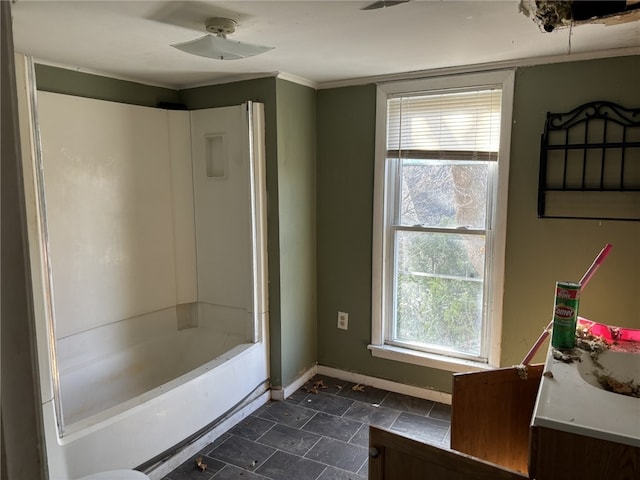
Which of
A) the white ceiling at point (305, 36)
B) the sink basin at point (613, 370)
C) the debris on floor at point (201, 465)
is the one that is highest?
the white ceiling at point (305, 36)

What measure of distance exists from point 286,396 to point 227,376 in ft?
1.85

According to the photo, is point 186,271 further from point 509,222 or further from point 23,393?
point 23,393

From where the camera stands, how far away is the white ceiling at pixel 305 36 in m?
1.65

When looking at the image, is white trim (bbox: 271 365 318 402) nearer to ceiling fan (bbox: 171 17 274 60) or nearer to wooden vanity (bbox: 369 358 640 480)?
wooden vanity (bbox: 369 358 640 480)

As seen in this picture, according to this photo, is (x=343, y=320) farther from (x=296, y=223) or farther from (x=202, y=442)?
(x=202, y=442)

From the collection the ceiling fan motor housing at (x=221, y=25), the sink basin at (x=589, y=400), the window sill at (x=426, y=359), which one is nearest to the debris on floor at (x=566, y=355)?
the sink basin at (x=589, y=400)

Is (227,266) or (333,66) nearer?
(333,66)

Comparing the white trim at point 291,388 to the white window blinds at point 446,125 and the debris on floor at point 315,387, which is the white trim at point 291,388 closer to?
the debris on floor at point 315,387

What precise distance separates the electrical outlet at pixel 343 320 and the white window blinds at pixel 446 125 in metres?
1.16

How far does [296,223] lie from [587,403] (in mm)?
2104

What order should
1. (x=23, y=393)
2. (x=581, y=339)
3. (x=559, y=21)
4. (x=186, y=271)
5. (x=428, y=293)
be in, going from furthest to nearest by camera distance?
(x=186, y=271), (x=428, y=293), (x=581, y=339), (x=559, y=21), (x=23, y=393)

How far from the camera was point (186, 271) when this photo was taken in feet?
10.6

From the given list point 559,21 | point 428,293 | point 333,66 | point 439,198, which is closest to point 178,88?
point 333,66

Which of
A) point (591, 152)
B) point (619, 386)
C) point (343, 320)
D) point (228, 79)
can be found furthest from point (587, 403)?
point (228, 79)
